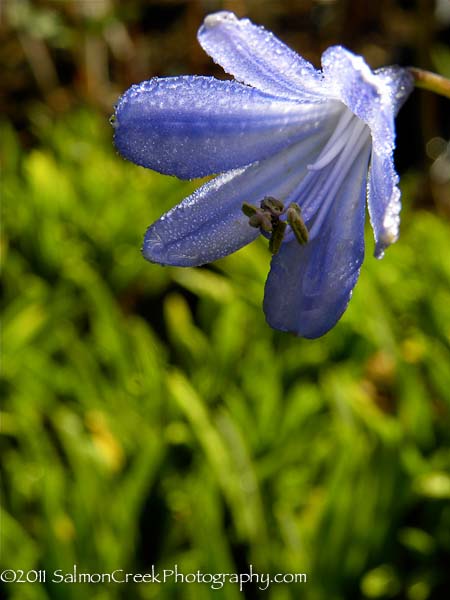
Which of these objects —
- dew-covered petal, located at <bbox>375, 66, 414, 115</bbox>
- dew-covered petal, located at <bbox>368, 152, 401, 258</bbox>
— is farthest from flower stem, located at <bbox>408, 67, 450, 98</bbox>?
dew-covered petal, located at <bbox>368, 152, 401, 258</bbox>

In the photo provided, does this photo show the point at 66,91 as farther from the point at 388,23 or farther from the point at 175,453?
the point at 175,453

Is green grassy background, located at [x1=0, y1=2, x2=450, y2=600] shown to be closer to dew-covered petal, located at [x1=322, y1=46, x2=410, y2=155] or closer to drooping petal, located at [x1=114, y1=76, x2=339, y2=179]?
drooping petal, located at [x1=114, y1=76, x2=339, y2=179]

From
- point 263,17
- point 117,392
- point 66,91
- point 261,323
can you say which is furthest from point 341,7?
point 117,392

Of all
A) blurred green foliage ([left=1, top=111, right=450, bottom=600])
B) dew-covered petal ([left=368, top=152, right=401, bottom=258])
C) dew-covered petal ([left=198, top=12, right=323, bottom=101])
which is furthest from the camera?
blurred green foliage ([left=1, top=111, right=450, bottom=600])

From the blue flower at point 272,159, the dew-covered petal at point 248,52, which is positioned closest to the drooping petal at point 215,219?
the blue flower at point 272,159

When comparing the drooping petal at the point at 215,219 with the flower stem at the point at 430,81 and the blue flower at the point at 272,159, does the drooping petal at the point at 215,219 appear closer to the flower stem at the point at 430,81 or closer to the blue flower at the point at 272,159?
the blue flower at the point at 272,159

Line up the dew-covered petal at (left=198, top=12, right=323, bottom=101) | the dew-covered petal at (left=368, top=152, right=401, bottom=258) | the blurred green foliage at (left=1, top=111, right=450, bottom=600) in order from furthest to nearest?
1. the blurred green foliage at (left=1, top=111, right=450, bottom=600)
2. the dew-covered petal at (left=198, top=12, right=323, bottom=101)
3. the dew-covered petal at (left=368, top=152, right=401, bottom=258)
